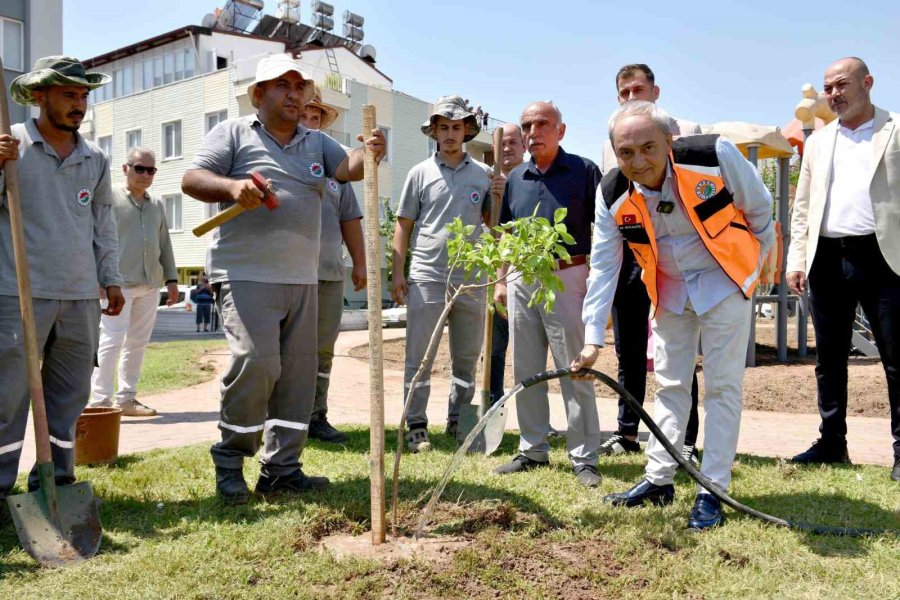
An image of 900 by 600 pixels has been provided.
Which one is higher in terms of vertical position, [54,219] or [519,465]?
[54,219]

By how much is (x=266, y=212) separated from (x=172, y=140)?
114 ft

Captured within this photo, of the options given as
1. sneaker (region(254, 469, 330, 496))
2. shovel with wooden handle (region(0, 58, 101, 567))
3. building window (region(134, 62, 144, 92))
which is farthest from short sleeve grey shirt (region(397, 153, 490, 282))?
building window (region(134, 62, 144, 92))

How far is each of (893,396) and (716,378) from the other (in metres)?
1.83

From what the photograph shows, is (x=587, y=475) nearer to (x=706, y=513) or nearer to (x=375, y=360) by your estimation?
(x=706, y=513)

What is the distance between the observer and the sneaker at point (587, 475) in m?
4.68

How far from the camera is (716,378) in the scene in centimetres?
403

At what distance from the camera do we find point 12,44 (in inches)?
823

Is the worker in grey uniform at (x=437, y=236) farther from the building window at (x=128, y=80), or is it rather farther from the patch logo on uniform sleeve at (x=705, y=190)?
the building window at (x=128, y=80)

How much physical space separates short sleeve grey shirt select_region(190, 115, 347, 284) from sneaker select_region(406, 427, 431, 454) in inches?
70.0

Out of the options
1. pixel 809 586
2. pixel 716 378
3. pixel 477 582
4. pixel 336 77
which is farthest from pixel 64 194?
pixel 336 77

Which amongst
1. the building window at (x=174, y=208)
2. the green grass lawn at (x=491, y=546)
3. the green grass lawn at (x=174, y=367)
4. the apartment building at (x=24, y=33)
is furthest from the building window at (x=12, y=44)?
the green grass lawn at (x=491, y=546)

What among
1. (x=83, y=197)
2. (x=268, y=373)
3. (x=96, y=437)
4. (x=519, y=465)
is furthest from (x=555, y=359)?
(x=96, y=437)

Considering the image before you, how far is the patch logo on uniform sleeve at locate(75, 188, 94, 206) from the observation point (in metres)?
4.29

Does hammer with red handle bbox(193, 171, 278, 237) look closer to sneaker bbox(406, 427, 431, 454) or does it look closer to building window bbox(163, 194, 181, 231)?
sneaker bbox(406, 427, 431, 454)
